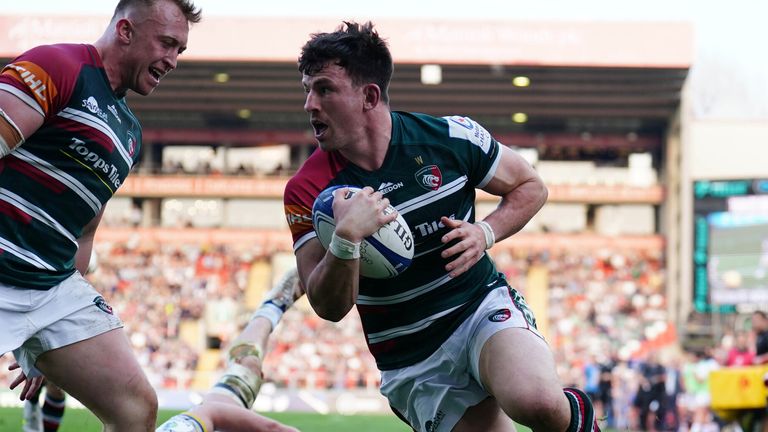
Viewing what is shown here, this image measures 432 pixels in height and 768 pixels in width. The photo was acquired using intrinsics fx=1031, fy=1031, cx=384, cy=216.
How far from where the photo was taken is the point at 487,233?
4680 millimetres

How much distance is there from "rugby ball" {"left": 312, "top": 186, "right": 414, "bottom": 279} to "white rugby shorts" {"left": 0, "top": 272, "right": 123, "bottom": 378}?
3.15 feet

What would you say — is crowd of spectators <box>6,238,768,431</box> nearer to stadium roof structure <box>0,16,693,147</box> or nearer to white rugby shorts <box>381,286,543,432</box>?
stadium roof structure <box>0,16,693,147</box>

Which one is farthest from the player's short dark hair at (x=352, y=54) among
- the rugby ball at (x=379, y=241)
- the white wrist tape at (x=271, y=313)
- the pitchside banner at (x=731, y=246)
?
the pitchside banner at (x=731, y=246)

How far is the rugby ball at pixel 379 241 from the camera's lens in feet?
14.0

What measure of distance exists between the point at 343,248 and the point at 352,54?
0.95 m

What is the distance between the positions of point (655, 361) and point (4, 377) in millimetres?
15967

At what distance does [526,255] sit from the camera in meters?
33.9

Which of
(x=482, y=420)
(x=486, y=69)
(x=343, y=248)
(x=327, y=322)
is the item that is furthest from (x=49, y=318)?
(x=486, y=69)

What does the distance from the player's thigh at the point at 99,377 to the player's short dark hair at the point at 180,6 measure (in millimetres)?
1411

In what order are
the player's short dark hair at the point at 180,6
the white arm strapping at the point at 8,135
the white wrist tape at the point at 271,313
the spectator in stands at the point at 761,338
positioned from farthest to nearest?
the spectator in stands at the point at 761,338
the white wrist tape at the point at 271,313
the player's short dark hair at the point at 180,6
the white arm strapping at the point at 8,135

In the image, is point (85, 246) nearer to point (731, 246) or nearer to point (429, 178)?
point (429, 178)

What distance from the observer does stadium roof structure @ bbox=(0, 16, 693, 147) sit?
105 ft

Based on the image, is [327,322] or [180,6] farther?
[327,322]

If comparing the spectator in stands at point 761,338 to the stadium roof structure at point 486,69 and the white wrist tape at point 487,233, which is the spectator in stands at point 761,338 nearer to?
the white wrist tape at point 487,233
